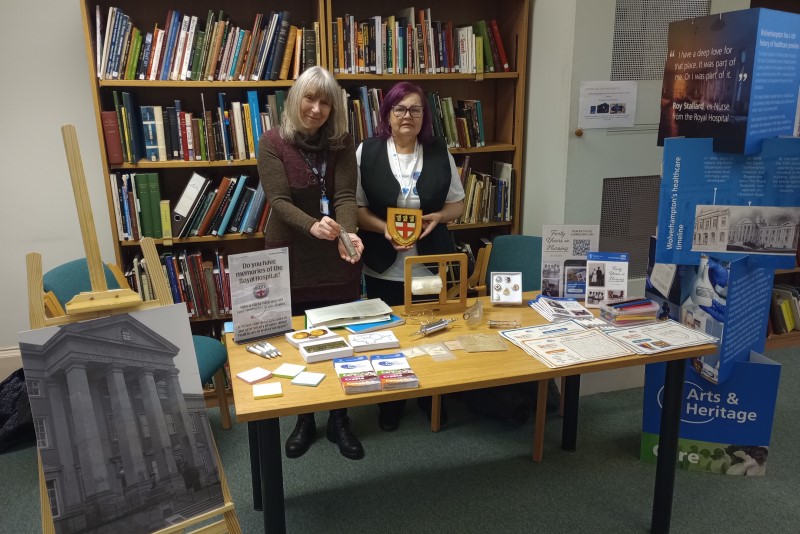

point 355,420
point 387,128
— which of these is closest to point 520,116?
point 387,128

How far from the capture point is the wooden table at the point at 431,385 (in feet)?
5.13

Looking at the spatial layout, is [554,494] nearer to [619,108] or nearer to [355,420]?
[355,420]

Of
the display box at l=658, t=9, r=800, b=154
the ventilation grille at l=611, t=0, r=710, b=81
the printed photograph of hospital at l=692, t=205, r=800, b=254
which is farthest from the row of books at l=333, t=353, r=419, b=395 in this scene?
the ventilation grille at l=611, t=0, r=710, b=81

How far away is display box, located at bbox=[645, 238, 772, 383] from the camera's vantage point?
2131 mm

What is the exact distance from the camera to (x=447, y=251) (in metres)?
2.59

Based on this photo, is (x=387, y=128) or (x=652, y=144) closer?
(x=387, y=128)

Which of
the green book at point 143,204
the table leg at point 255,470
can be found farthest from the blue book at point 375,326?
the green book at point 143,204

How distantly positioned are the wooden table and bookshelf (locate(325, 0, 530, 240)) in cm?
122

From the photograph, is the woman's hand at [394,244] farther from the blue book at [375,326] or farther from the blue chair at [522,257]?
the blue chair at [522,257]

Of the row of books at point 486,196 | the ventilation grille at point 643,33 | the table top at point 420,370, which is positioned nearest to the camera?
the table top at point 420,370

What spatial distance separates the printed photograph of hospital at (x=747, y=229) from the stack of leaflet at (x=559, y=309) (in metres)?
0.47

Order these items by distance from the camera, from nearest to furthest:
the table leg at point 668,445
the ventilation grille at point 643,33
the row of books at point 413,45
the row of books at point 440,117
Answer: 1. the table leg at point 668,445
2. the ventilation grille at point 643,33
3. the row of books at point 413,45
4. the row of books at point 440,117

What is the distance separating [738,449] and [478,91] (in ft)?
7.32

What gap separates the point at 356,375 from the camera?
167cm
